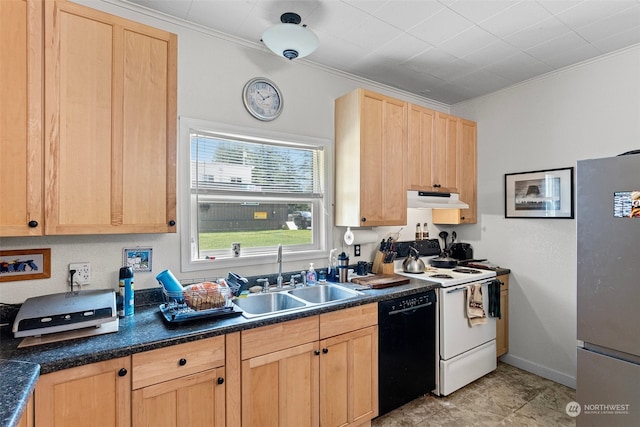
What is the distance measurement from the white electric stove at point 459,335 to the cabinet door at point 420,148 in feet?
2.78

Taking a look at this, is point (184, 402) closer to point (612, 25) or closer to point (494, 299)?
point (494, 299)

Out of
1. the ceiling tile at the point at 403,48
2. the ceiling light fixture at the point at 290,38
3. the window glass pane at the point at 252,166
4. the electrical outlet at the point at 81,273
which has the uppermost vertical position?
the ceiling tile at the point at 403,48

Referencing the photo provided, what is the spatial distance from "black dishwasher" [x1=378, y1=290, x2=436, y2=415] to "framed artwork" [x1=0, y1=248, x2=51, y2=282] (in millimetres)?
1981

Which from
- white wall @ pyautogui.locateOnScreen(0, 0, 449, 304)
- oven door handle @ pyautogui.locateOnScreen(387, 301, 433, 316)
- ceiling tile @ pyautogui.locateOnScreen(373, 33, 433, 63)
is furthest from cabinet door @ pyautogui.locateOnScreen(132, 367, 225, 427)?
ceiling tile @ pyautogui.locateOnScreen(373, 33, 433, 63)

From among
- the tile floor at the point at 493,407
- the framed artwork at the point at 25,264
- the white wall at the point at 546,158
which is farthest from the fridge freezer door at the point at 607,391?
the framed artwork at the point at 25,264

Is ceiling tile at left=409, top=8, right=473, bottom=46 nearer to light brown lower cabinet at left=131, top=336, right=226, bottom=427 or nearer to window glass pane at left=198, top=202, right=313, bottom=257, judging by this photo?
window glass pane at left=198, top=202, right=313, bottom=257

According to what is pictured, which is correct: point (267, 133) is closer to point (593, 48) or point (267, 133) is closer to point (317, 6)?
point (317, 6)

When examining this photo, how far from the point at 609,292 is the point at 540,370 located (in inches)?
62.5

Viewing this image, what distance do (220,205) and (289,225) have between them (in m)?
0.60

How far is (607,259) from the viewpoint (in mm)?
1831

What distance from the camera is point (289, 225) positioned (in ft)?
8.86

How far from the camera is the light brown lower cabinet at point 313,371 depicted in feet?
5.66

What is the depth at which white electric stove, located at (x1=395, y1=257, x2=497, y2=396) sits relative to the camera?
8.43 feet

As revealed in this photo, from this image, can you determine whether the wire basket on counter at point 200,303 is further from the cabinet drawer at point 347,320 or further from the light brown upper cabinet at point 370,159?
the light brown upper cabinet at point 370,159
